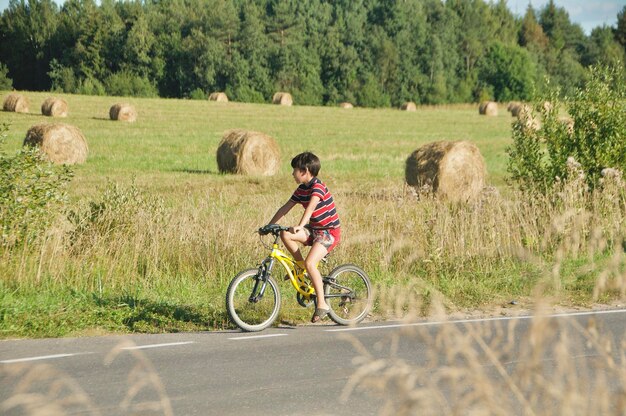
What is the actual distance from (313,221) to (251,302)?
1.07 metres

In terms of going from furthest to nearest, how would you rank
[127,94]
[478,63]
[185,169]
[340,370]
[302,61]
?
[478,63] < [302,61] < [127,94] < [185,169] < [340,370]

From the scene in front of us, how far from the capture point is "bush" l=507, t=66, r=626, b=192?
1614 centimetres

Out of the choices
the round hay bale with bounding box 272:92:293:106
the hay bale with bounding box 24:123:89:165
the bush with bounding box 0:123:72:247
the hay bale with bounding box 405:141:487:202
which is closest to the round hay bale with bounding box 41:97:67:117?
the hay bale with bounding box 24:123:89:165

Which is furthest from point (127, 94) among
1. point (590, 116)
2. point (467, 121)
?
point (590, 116)

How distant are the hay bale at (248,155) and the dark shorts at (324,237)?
18740mm

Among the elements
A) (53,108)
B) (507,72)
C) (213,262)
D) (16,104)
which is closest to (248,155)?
(213,262)

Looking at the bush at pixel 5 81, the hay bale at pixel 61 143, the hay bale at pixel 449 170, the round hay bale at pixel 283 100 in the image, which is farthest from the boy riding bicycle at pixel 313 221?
the bush at pixel 5 81

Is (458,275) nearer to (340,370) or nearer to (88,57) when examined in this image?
(340,370)

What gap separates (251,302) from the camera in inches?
361

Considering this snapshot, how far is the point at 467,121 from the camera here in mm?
62781

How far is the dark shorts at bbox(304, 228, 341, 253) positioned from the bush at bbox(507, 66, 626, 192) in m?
7.83

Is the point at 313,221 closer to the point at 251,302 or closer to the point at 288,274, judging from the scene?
the point at 288,274

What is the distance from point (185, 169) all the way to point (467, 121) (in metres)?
37.9

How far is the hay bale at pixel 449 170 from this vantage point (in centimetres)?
2220
